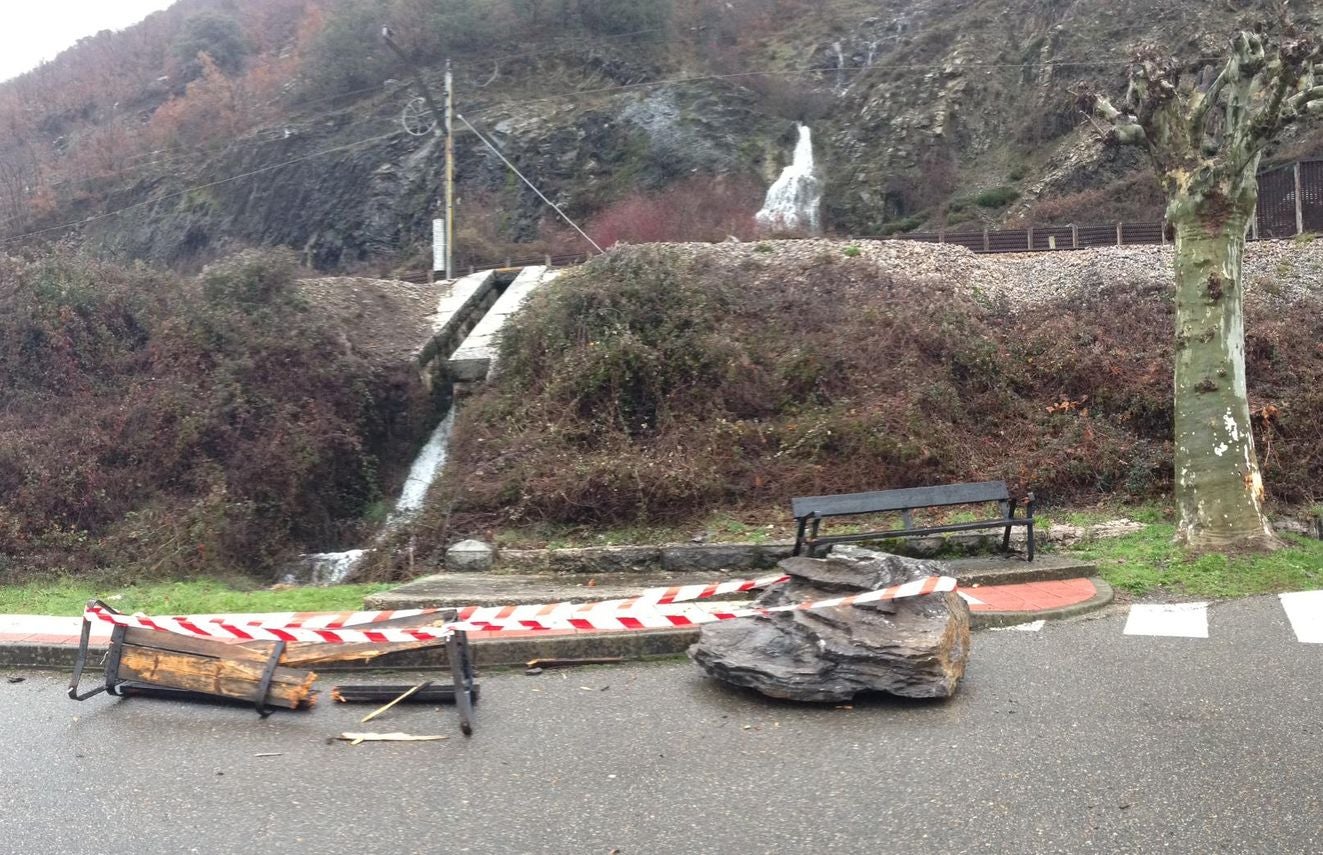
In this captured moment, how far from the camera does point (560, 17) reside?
5150cm

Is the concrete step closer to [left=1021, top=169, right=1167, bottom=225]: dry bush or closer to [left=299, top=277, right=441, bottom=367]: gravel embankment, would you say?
[left=299, top=277, right=441, bottom=367]: gravel embankment

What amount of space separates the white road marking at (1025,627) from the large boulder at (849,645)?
3.29 ft

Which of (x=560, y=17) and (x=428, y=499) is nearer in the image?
(x=428, y=499)

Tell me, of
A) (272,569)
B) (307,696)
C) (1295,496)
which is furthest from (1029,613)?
(272,569)

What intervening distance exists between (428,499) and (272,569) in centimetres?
208

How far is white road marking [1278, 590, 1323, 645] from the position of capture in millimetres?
6469

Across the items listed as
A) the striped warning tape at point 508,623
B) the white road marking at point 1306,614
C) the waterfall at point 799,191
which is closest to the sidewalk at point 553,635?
the striped warning tape at point 508,623

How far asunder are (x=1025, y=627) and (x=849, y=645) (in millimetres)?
2106

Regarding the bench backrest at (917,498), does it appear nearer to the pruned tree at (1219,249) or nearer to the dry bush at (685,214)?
the pruned tree at (1219,249)

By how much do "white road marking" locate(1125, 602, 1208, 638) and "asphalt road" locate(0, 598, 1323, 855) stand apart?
1.50ft

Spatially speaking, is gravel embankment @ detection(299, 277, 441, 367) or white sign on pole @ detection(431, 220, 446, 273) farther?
white sign on pole @ detection(431, 220, 446, 273)

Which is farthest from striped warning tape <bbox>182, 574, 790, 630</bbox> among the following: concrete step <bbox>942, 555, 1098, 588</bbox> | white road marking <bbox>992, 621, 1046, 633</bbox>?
concrete step <bbox>942, 555, 1098, 588</bbox>

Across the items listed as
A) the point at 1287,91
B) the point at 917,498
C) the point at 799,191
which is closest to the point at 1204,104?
the point at 1287,91

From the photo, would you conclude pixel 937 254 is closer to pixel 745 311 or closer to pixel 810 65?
pixel 745 311
